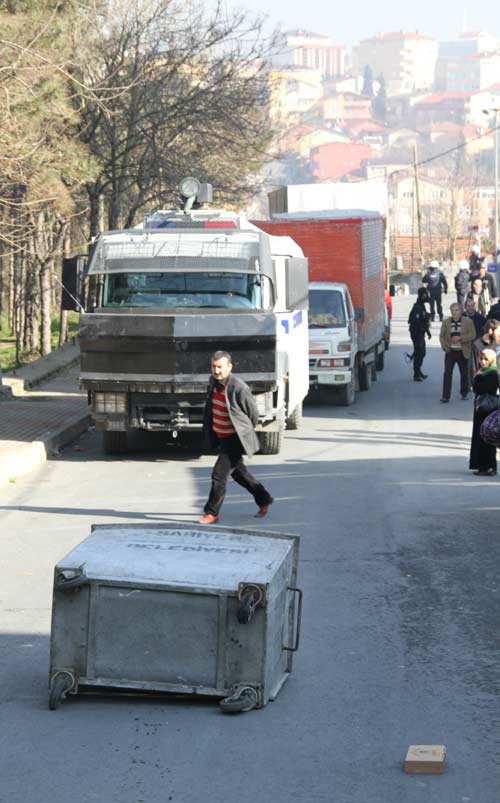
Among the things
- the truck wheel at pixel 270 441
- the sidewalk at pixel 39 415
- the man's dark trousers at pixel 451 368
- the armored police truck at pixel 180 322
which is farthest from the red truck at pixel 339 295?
the truck wheel at pixel 270 441

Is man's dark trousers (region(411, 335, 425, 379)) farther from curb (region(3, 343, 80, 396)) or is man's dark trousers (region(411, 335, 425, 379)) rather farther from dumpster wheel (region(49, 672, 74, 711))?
dumpster wheel (region(49, 672, 74, 711))

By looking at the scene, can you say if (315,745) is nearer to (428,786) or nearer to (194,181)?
(428,786)

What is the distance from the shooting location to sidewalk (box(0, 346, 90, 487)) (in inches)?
703

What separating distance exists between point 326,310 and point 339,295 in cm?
35

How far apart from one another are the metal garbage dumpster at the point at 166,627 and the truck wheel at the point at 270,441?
10828 millimetres

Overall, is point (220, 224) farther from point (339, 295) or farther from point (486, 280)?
point (486, 280)

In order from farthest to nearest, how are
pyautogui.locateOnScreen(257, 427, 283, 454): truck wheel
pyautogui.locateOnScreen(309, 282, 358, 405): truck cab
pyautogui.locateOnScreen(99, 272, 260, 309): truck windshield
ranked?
pyautogui.locateOnScreen(309, 282, 358, 405): truck cab, pyautogui.locateOnScreen(257, 427, 283, 454): truck wheel, pyautogui.locateOnScreen(99, 272, 260, 309): truck windshield

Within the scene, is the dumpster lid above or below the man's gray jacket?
below

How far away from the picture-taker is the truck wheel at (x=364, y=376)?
27.0m

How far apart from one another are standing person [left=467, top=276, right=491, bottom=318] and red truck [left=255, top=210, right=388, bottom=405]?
2637mm

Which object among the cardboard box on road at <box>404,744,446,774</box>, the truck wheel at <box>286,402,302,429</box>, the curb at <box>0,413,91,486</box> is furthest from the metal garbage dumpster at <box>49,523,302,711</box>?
the truck wheel at <box>286,402,302,429</box>

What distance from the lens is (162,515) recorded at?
14.0 metres

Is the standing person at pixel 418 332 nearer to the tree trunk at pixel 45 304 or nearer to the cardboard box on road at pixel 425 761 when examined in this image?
the tree trunk at pixel 45 304

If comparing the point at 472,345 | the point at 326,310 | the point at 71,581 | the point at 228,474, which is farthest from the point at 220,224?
the point at 71,581
